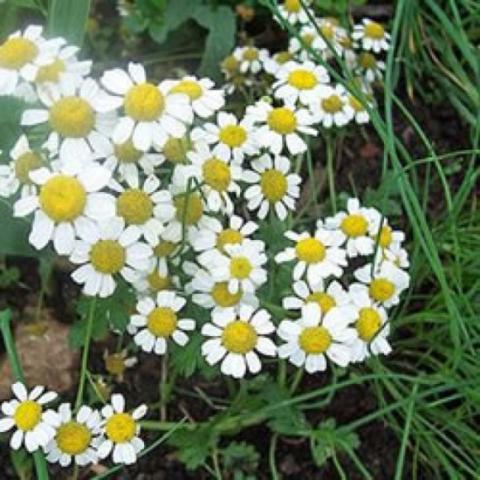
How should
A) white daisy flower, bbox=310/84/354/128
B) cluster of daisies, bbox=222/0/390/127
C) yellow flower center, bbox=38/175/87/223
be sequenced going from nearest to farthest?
yellow flower center, bbox=38/175/87/223, cluster of daisies, bbox=222/0/390/127, white daisy flower, bbox=310/84/354/128

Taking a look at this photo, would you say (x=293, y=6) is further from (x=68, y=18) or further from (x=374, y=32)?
(x=68, y=18)

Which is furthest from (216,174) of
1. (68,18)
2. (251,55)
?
(251,55)

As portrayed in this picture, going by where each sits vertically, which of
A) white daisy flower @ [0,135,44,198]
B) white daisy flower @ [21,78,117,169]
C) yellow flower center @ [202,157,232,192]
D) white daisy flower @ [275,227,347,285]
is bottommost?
white daisy flower @ [275,227,347,285]

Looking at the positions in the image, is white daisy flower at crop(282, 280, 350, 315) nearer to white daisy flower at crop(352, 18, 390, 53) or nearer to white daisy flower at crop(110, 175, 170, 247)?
white daisy flower at crop(110, 175, 170, 247)

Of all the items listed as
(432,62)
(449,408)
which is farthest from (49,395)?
(432,62)

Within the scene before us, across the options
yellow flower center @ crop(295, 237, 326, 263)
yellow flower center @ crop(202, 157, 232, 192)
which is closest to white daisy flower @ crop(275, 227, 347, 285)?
yellow flower center @ crop(295, 237, 326, 263)

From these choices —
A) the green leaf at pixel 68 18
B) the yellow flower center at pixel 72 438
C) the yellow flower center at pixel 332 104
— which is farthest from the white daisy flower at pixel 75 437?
the yellow flower center at pixel 332 104
